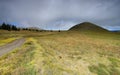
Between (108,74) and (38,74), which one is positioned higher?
(38,74)

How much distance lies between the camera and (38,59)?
25062 millimetres

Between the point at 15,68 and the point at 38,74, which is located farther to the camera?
the point at 15,68

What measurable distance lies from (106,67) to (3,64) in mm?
18311

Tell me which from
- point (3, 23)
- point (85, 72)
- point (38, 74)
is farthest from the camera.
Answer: point (3, 23)

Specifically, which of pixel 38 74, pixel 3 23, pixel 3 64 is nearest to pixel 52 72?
pixel 38 74

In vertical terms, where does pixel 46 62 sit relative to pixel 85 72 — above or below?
above

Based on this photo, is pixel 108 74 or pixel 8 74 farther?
pixel 108 74

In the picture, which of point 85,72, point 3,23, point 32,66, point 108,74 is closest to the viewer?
point 32,66

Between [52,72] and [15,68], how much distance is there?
5.24m

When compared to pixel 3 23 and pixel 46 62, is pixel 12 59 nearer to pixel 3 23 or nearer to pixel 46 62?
pixel 46 62

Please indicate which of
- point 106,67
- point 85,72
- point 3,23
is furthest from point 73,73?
point 3,23

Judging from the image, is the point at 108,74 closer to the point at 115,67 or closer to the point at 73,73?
the point at 115,67

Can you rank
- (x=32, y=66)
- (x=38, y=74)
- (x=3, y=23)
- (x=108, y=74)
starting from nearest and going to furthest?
(x=38, y=74), (x=32, y=66), (x=108, y=74), (x=3, y=23)

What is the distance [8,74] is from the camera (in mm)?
21297
